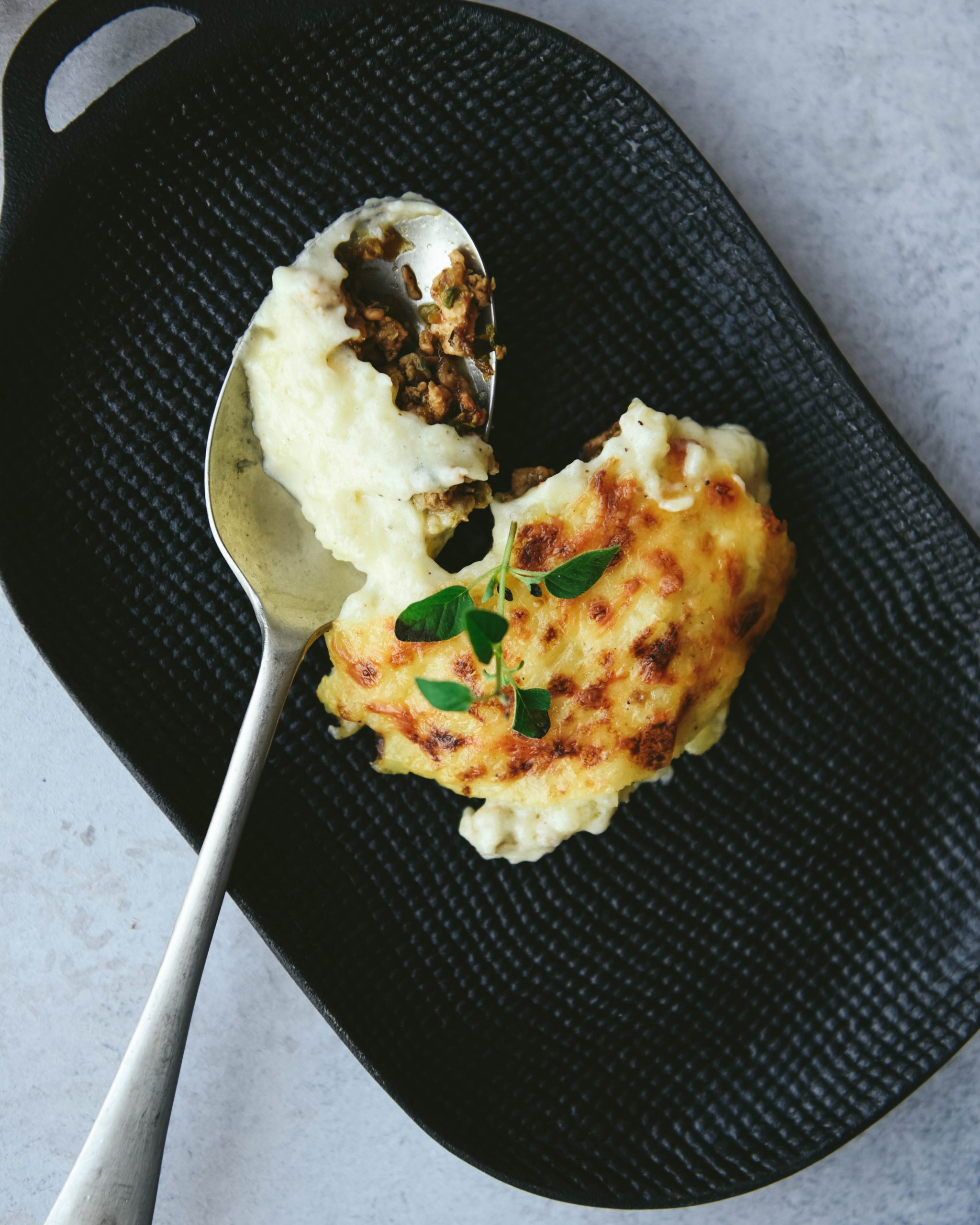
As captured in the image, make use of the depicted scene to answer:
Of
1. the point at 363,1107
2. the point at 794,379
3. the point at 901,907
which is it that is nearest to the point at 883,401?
the point at 794,379

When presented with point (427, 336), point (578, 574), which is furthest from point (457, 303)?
point (578, 574)

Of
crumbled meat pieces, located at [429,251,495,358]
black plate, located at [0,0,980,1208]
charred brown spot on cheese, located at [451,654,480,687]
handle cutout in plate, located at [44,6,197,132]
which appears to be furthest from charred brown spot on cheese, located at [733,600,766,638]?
handle cutout in plate, located at [44,6,197,132]

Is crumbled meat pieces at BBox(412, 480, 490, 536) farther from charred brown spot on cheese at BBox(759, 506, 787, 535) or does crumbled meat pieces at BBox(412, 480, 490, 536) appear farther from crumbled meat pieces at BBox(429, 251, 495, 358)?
charred brown spot on cheese at BBox(759, 506, 787, 535)

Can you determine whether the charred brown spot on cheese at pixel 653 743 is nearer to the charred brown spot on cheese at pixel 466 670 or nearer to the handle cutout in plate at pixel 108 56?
the charred brown spot on cheese at pixel 466 670

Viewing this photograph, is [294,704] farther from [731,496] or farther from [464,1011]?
[731,496]

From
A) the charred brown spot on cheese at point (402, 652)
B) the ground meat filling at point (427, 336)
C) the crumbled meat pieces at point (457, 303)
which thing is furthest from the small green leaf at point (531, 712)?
the crumbled meat pieces at point (457, 303)

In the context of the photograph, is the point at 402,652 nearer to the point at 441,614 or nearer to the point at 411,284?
the point at 441,614
